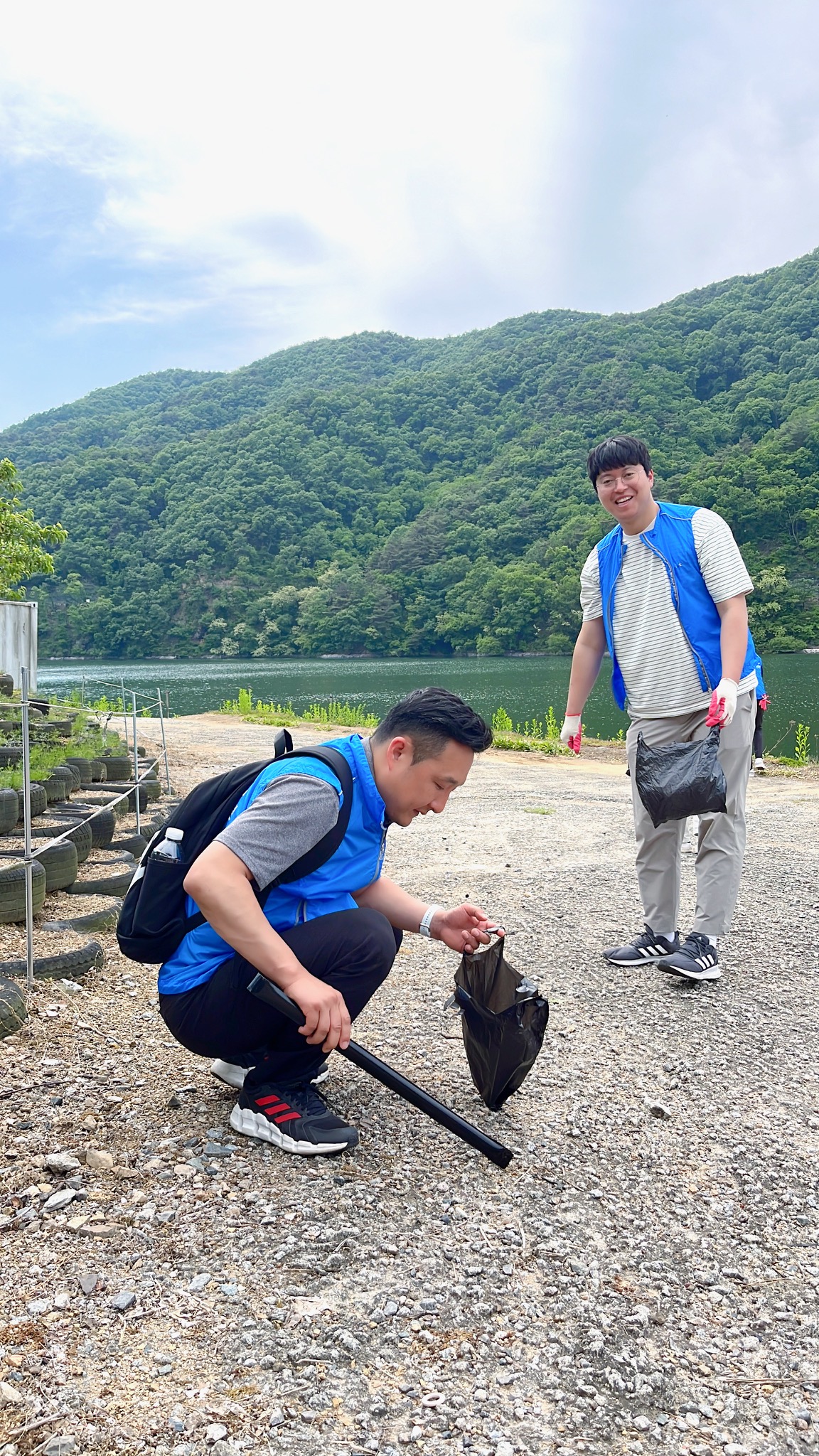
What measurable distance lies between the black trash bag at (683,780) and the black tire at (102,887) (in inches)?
103

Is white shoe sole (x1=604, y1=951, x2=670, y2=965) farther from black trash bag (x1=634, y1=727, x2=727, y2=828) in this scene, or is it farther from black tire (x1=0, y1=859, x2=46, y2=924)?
black tire (x1=0, y1=859, x2=46, y2=924)

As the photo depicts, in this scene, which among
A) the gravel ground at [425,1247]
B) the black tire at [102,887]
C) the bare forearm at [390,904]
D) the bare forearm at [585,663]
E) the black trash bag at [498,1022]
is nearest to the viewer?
the gravel ground at [425,1247]

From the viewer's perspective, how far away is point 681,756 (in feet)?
12.0

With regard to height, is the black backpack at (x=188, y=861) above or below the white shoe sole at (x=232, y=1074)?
above

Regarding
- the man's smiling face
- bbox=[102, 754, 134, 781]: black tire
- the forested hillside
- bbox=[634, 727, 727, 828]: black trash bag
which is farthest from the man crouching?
the forested hillside

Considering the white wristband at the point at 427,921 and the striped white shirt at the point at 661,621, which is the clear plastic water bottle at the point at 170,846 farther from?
the striped white shirt at the point at 661,621

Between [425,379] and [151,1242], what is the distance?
336ft

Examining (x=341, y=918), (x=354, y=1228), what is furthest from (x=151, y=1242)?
(x=341, y=918)

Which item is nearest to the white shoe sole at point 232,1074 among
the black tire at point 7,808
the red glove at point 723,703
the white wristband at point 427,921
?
the white wristband at point 427,921

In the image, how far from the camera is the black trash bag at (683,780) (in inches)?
141

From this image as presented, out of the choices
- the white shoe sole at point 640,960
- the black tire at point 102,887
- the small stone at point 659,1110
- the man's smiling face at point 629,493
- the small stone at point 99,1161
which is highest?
the man's smiling face at point 629,493

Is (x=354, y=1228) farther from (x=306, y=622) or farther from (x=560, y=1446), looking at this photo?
(x=306, y=622)

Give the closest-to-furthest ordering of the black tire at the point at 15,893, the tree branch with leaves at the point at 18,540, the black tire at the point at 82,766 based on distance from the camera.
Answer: the black tire at the point at 15,893
the black tire at the point at 82,766
the tree branch with leaves at the point at 18,540

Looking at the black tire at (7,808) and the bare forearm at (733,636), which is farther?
the black tire at (7,808)
